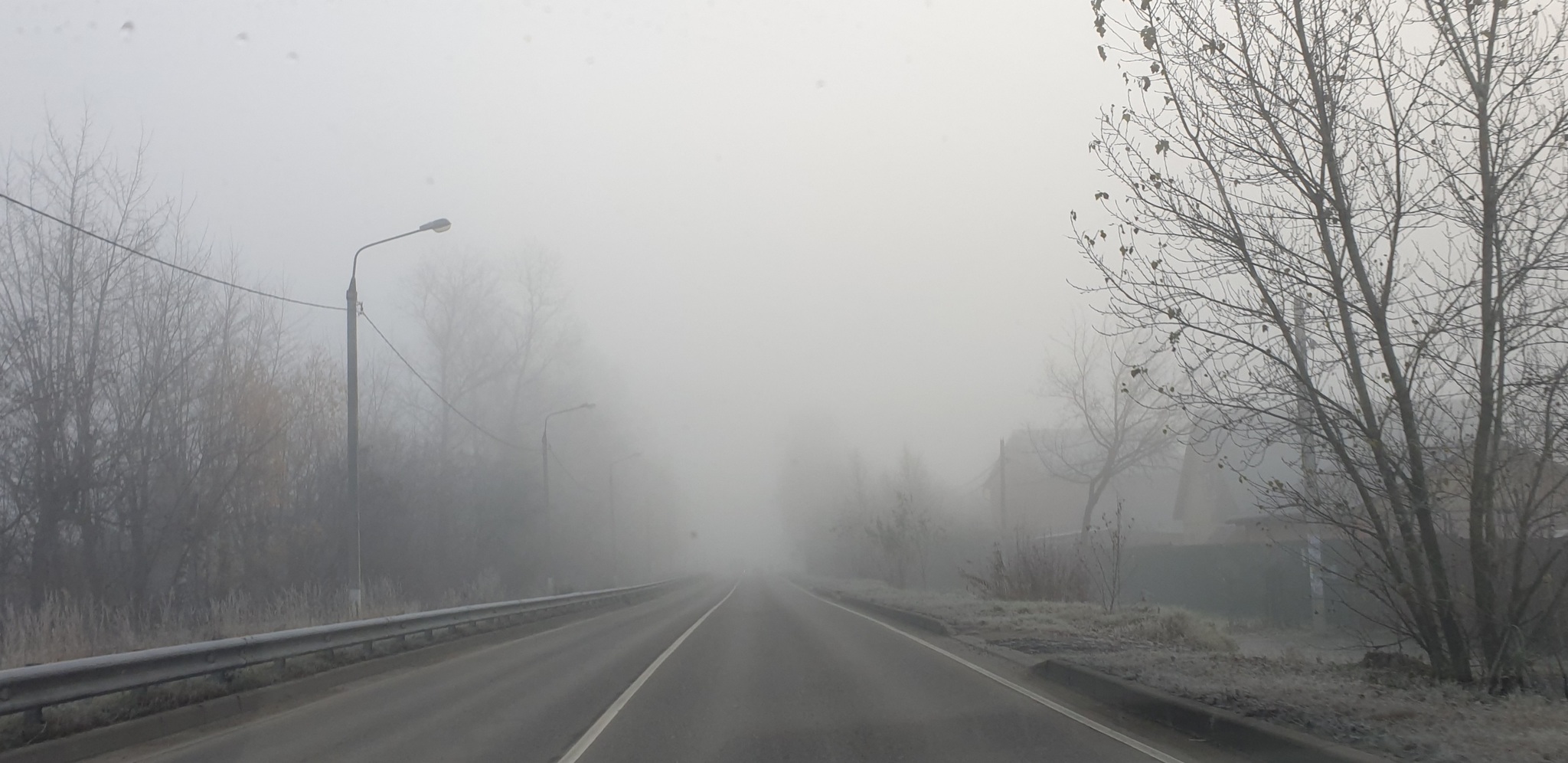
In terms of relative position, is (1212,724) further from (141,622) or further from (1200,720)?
(141,622)

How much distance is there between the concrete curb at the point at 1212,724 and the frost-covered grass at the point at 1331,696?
22cm

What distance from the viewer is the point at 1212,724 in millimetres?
7984

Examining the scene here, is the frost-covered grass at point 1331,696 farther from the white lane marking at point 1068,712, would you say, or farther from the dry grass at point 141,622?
the dry grass at point 141,622

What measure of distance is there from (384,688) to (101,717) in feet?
12.1

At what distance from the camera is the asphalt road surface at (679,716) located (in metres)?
7.83

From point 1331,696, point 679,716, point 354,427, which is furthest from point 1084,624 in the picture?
point 354,427

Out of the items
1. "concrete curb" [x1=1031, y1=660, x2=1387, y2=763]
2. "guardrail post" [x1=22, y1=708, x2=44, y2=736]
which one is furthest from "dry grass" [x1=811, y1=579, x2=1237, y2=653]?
"guardrail post" [x1=22, y1=708, x2=44, y2=736]

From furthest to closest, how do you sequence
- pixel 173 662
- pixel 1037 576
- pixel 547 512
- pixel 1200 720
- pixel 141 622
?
pixel 547 512 < pixel 1037 576 < pixel 141 622 < pixel 173 662 < pixel 1200 720

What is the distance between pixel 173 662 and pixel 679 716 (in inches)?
191

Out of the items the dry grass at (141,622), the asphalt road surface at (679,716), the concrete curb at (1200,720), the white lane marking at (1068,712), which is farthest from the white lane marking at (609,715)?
the dry grass at (141,622)

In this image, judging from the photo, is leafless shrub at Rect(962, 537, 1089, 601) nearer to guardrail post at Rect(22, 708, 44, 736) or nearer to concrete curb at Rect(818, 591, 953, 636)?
concrete curb at Rect(818, 591, 953, 636)

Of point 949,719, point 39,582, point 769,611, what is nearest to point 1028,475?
point 769,611

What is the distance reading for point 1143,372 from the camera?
9070 millimetres

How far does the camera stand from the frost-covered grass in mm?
6383
